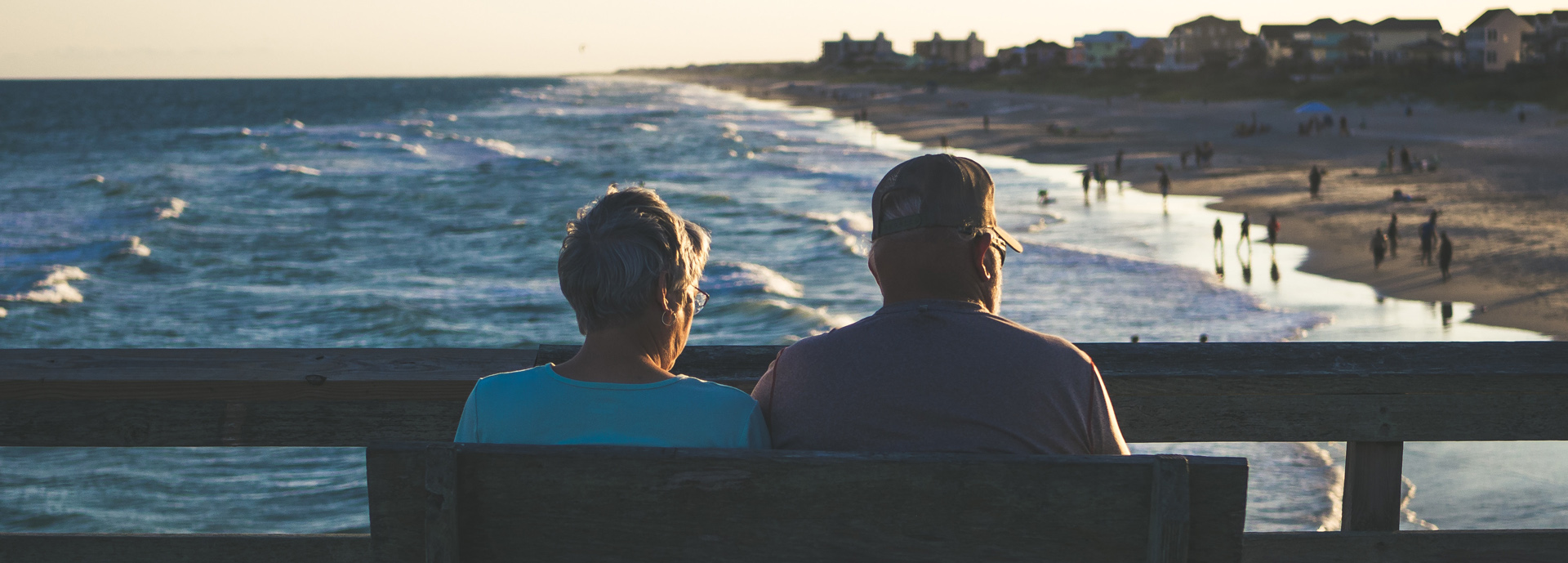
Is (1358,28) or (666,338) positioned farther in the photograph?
(1358,28)

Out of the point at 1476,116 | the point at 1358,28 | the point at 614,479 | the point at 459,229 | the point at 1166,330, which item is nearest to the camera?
the point at 614,479

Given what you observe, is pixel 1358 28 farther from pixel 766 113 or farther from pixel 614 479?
pixel 614 479

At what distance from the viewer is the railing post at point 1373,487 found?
2.46 m

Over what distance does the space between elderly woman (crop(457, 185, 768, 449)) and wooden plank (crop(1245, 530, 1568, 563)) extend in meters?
1.02

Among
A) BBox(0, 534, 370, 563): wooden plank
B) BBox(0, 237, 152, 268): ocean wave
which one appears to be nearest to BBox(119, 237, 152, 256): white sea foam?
BBox(0, 237, 152, 268): ocean wave

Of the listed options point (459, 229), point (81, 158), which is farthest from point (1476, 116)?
point (81, 158)

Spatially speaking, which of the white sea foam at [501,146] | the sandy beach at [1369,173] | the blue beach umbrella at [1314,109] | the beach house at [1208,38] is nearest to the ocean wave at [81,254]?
the sandy beach at [1369,173]

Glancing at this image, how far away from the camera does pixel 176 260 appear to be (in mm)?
23875

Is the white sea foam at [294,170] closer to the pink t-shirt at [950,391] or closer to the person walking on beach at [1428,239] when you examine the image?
the person walking on beach at [1428,239]

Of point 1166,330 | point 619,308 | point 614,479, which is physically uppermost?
point 619,308

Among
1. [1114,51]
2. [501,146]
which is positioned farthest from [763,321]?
[1114,51]

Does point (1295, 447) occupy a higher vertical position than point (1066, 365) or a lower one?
lower

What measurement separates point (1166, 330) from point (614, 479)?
589 inches

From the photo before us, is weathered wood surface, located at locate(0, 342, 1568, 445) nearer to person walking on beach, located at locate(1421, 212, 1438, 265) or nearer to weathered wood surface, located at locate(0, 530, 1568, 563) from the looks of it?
weathered wood surface, located at locate(0, 530, 1568, 563)
